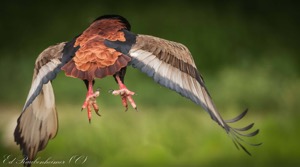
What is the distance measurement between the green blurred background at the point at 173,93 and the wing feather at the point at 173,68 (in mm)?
146

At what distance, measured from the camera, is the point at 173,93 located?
8.13 ft

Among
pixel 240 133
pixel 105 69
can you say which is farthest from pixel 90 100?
pixel 240 133

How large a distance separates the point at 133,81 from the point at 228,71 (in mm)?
377

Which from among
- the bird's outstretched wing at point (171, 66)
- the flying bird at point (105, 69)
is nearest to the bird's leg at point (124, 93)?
the flying bird at point (105, 69)

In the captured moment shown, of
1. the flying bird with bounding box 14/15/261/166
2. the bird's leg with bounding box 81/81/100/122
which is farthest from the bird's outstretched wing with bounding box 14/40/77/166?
the bird's leg with bounding box 81/81/100/122

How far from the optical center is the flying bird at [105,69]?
86.4 inches

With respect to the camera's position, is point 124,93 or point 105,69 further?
point 124,93

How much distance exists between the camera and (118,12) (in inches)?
99.2

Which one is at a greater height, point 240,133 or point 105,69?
point 105,69

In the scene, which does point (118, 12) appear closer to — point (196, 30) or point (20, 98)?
point (196, 30)

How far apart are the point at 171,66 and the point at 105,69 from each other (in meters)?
0.24

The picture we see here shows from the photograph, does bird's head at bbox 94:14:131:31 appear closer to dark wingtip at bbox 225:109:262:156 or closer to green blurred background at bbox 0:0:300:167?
green blurred background at bbox 0:0:300:167

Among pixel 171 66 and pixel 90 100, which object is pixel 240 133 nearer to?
pixel 171 66
